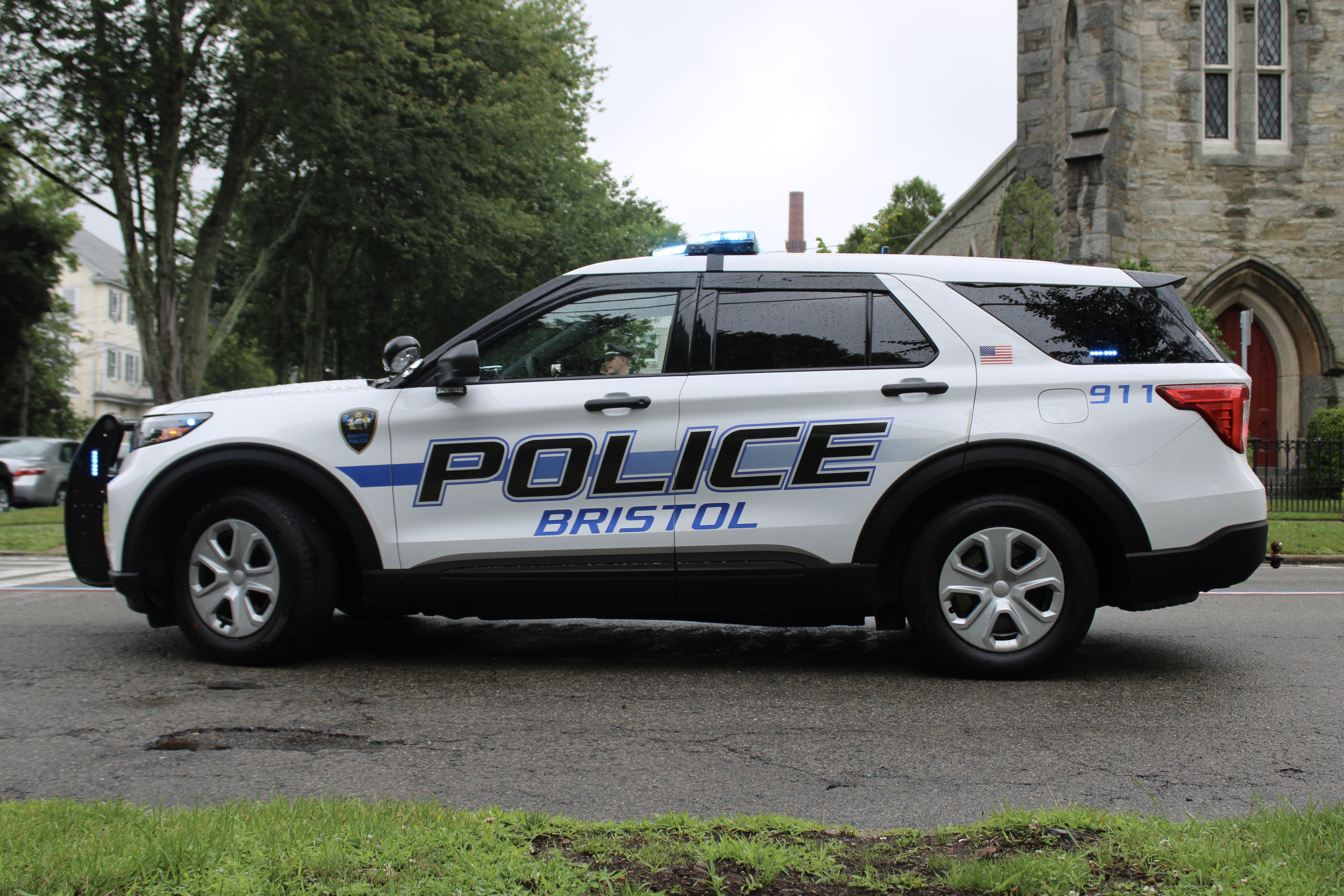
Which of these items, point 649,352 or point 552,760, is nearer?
point 552,760

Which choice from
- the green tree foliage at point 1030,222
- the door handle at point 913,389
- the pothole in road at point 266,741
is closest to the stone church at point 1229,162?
the green tree foliage at point 1030,222

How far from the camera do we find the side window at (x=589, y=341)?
4812 mm

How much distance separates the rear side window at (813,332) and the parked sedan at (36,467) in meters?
19.1

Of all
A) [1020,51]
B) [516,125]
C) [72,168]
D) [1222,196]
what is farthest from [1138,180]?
[72,168]

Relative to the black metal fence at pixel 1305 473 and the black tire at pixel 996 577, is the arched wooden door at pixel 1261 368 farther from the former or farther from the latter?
the black tire at pixel 996 577

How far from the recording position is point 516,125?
73.9 ft

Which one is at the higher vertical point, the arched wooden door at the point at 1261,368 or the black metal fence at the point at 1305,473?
the arched wooden door at the point at 1261,368

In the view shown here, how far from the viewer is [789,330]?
4.77 m

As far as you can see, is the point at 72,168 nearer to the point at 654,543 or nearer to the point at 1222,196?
the point at 654,543

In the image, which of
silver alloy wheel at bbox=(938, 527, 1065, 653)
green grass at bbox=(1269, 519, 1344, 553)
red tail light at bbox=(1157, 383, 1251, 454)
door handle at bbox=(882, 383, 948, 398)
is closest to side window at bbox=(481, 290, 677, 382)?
door handle at bbox=(882, 383, 948, 398)

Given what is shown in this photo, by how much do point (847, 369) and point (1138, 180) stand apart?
15737 millimetres

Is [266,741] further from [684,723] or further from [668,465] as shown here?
[668,465]

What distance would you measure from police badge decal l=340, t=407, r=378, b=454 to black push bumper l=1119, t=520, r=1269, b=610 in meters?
3.35

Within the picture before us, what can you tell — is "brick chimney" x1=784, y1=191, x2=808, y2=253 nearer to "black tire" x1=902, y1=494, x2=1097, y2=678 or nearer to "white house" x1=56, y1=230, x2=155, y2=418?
"white house" x1=56, y1=230, x2=155, y2=418
